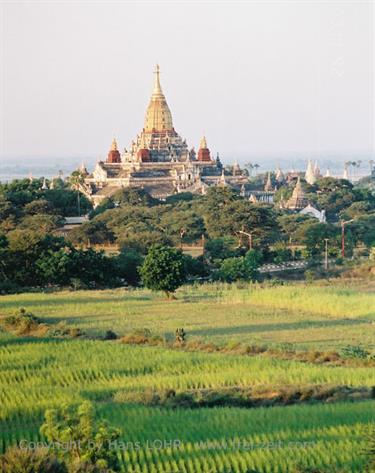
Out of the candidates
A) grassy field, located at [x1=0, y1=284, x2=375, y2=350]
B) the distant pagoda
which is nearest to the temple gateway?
the distant pagoda

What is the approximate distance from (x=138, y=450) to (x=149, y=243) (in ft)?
108

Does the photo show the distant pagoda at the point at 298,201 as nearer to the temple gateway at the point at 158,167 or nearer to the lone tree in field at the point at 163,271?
the temple gateway at the point at 158,167

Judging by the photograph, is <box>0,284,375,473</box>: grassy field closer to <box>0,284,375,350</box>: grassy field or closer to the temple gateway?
<box>0,284,375,350</box>: grassy field

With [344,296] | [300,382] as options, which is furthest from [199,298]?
[300,382]

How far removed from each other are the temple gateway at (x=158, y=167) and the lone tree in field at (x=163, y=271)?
46.8 m

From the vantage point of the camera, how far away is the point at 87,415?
1591 cm

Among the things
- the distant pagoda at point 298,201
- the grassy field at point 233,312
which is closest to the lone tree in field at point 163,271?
the grassy field at point 233,312

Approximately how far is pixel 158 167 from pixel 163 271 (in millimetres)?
54501

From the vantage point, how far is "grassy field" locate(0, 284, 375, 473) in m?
Answer: 17.1

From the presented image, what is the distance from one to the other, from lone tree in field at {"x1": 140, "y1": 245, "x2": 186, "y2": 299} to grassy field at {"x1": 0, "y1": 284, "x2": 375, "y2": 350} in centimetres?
41

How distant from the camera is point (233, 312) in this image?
33031 mm

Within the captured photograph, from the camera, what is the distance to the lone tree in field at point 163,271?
35.8 m

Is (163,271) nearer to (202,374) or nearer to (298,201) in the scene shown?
(202,374)

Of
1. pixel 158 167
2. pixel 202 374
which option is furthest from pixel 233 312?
pixel 158 167
